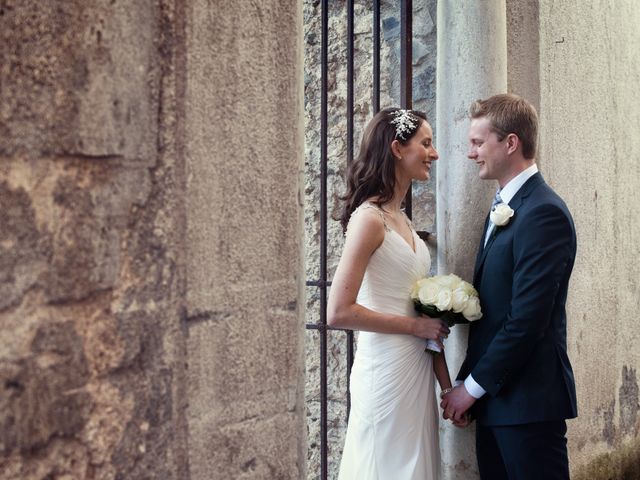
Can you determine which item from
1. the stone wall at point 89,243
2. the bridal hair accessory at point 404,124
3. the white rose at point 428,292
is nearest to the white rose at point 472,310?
the white rose at point 428,292

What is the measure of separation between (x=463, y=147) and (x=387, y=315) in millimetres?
777

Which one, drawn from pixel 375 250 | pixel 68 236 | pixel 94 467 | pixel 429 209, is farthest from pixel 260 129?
pixel 429 209

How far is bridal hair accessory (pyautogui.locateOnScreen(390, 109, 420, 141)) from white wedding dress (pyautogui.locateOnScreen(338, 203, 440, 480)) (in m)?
0.30

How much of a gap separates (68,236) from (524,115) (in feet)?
6.84

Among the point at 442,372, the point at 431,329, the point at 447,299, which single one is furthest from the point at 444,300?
the point at 442,372

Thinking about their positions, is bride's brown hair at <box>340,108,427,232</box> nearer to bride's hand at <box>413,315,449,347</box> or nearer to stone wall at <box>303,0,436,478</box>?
bride's hand at <box>413,315,449,347</box>

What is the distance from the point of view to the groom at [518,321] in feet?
9.42

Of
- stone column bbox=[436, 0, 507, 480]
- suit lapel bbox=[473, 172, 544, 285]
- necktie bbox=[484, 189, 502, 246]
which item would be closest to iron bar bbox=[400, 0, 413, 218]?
stone column bbox=[436, 0, 507, 480]

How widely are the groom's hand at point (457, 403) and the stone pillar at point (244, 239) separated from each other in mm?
1295

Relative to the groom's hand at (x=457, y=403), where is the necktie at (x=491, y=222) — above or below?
above

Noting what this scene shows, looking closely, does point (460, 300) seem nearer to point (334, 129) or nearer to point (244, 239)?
point (244, 239)

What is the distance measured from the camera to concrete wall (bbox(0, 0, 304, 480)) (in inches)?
50.8

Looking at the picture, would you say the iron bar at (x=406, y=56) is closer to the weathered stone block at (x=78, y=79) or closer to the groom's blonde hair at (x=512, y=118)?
the groom's blonde hair at (x=512, y=118)

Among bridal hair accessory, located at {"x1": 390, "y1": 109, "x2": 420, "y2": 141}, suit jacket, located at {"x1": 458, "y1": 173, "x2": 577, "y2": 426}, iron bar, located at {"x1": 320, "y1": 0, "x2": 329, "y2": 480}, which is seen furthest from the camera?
iron bar, located at {"x1": 320, "y1": 0, "x2": 329, "y2": 480}
